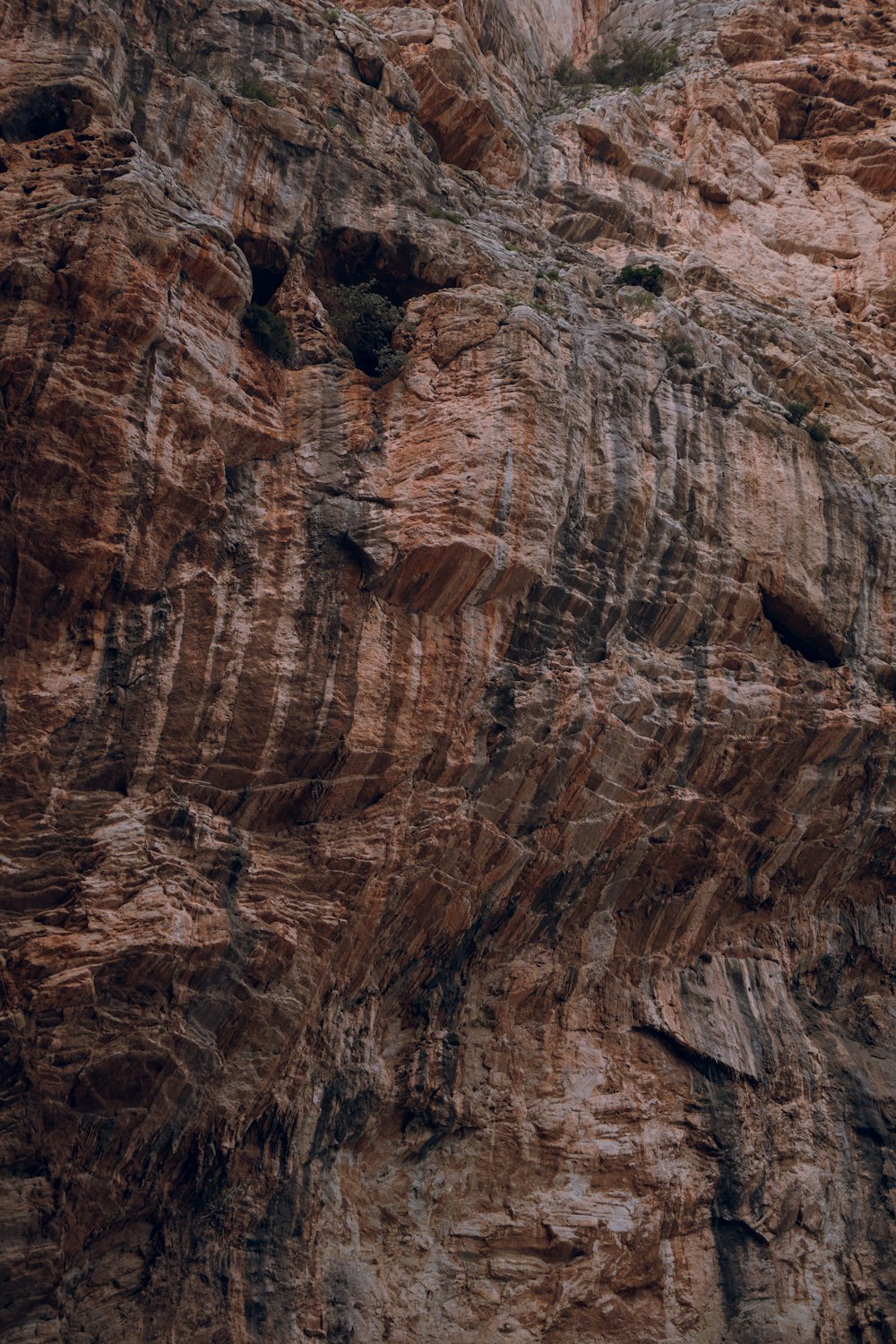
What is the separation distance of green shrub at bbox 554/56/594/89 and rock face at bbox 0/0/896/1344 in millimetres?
10398

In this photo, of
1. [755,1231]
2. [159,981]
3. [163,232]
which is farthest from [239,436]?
[755,1231]

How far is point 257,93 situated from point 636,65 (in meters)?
15.8

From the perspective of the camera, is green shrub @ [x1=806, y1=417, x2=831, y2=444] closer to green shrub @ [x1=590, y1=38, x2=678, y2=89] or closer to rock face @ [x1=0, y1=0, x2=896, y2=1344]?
rock face @ [x1=0, y1=0, x2=896, y2=1344]

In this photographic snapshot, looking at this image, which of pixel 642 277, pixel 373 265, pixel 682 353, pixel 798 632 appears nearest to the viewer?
pixel 373 265

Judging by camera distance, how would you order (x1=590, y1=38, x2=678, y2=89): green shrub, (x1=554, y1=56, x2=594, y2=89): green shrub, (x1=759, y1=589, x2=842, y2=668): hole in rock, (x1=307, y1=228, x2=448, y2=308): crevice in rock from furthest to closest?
1. (x1=590, y1=38, x2=678, y2=89): green shrub
2. (x1=554, y1=56, x2=594, y2=89): green shrub
3. (x1=759, y1=589, x2=842, y2=668): hole in rock
4. (x1=307, y1=228, x2=448, y2=308): crevice in rock

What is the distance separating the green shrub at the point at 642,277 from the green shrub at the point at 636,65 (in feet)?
33.9

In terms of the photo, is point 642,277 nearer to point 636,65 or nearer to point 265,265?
point 265,265

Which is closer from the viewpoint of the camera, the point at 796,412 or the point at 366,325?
the point at 366,325

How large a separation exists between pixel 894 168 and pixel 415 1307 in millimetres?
25713

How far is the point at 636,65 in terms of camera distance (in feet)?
91.7

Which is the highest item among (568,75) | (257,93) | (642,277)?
(568,75)

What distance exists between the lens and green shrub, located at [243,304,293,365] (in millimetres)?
13922

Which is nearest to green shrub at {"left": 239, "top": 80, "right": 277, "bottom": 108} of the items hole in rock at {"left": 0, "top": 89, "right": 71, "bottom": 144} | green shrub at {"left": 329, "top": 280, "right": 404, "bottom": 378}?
green shrub at {"left": 329, "top": 280, "right": 404, "bottom": 378}

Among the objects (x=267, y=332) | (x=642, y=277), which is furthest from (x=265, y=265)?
(x=642, y=277)
